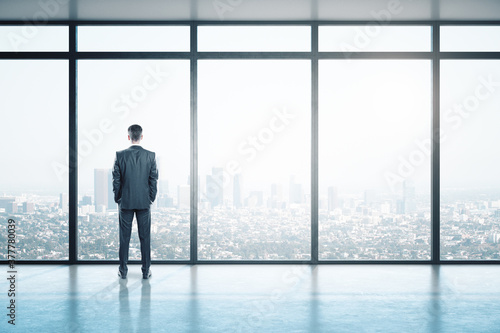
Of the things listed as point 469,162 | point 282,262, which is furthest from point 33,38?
point 469,162

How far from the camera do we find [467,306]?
3.27m

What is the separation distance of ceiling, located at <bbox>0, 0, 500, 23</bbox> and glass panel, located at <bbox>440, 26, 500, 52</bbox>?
15cm

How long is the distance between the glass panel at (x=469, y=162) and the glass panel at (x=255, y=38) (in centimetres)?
171

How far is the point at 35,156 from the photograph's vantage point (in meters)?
4.97

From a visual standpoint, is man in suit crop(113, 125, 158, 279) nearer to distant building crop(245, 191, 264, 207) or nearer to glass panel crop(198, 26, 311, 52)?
distant building crop(245, 191, 264, 207)

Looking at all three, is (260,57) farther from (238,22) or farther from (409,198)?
(409,198)

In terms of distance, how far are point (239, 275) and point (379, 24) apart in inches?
128

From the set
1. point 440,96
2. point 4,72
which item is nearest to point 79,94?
point 4,72

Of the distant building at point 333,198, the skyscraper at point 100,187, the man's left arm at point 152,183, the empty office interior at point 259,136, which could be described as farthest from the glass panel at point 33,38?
the distant building at point 333,198

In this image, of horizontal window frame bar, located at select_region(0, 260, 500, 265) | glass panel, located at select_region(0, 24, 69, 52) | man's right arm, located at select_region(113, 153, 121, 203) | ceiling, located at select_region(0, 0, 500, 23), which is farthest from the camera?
glass panel, located at select_region(0, 24, 69, 52)

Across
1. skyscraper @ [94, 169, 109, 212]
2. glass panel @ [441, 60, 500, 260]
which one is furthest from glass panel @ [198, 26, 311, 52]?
skyscraper @ [94, 169, 109, 212]

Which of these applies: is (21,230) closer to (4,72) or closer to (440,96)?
(4,72)

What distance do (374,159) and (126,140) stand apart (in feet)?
9.53

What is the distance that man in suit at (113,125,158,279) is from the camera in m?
4.11
